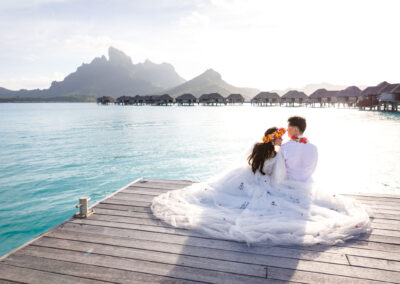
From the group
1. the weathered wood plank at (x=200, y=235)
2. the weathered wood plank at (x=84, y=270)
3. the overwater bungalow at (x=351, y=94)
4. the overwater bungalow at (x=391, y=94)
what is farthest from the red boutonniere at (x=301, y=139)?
the overwater bungalow at (x=351, y=94)

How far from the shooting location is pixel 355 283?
2375 mm

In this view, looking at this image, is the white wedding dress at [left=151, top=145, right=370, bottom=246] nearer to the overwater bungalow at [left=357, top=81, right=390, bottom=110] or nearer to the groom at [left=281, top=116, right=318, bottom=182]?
the groom at [left=281, top=116, right=318, bottom=182]

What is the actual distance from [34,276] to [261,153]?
3.10m

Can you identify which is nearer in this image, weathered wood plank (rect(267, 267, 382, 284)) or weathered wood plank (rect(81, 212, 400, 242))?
weathered wood plank (rect(267, 267, 382, 284))

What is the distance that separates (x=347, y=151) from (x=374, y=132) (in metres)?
7.15

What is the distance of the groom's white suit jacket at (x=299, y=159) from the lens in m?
3.75

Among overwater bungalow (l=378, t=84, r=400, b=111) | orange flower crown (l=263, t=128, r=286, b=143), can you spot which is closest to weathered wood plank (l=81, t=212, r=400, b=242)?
orange flower crown (l=263, t=128, r=286, b=143)

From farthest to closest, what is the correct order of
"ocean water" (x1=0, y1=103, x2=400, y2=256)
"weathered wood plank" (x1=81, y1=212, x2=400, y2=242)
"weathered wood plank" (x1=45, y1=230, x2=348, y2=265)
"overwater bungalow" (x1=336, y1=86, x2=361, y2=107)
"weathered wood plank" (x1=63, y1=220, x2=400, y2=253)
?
"overwater bungalow" (x1=336, y1=86, x2=361, y2=107)
"ocean water" (x1=0, y1=103, x2=400, y2=256)
"weathered wood plank" (x1=81, y1=212, x2=400, y2=242)
"weathered wood plank" (x1=63, y1=220, x2=400, y2=253)
"weathered wood plank" (x1=45, y1=230, x2=348, y2=265)

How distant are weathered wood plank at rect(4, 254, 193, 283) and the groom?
91.3 inches

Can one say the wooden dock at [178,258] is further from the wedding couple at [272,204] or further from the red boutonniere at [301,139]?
the red boutonniere at [301,139]

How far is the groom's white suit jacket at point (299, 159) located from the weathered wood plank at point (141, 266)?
1.88 metres

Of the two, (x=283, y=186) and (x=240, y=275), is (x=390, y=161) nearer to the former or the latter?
(x=283, y=186)

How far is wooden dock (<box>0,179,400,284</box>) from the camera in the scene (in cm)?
247

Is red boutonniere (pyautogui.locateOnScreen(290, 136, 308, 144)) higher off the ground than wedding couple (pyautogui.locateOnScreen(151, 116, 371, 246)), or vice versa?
red boutonniere (pyautogui.locateOnScreen(290, 136, 308, 144))
